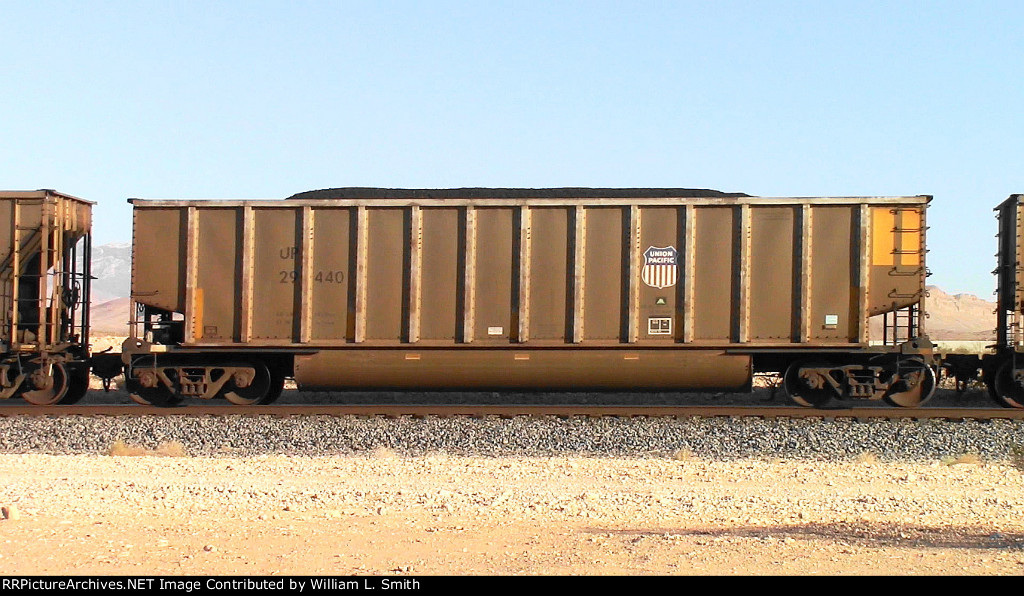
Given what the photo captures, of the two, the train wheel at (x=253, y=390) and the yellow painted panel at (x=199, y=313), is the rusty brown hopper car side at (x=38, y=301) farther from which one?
the train wheel at (x=253, y=390)

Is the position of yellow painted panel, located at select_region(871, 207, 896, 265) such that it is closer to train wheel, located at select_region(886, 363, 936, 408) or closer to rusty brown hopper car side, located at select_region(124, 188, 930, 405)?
rusty brown hopper car side, located at select_region(124, 188, 930, 405)

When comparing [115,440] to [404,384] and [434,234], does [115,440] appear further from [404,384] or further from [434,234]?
[434,234]

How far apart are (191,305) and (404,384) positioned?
3.60 meters

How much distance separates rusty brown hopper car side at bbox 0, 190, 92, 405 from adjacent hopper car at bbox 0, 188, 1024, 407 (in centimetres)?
7

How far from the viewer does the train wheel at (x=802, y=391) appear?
14742 mm

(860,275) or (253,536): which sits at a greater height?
(860,275)

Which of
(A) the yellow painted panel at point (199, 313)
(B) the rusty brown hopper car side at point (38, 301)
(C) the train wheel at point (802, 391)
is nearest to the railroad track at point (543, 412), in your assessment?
(C) the train wheel at point (802, 391)

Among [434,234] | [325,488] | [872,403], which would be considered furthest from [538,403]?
[325,488]

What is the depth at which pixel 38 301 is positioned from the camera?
600 inches

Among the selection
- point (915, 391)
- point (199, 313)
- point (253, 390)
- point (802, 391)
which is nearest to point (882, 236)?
point (915, 391)

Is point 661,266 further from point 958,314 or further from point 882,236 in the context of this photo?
point 958,314

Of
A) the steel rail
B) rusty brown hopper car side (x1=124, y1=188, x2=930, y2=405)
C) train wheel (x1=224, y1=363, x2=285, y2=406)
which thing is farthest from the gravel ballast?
train wheel (x1=224, y1=363, x2=285, y2=406)

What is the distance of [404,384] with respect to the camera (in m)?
14.7

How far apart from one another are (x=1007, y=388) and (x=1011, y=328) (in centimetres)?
95
